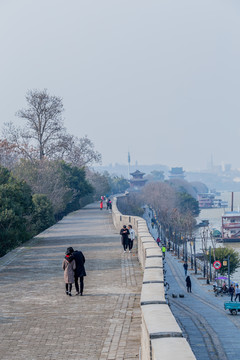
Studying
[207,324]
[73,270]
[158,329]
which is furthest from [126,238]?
[158,329]

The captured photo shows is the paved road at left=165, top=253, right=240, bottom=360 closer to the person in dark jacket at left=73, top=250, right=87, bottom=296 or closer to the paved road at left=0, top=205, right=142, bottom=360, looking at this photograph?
the paved road at left=0, top=205, right=142, bottom=360

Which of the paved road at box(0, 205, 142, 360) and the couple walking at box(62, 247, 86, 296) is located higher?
the couple walking at box(62, 247, 86, 296)

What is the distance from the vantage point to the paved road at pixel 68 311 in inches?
412

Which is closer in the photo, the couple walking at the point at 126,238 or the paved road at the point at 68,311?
the paved road at the point at 68,311

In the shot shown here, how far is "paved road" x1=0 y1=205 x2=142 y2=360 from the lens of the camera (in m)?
10.5

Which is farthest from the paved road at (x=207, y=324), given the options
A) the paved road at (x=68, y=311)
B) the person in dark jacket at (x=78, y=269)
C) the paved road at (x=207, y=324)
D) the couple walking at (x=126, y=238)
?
the person in dark jacket at (x=78, y=269)

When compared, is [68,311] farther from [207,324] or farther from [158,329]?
[207,324]

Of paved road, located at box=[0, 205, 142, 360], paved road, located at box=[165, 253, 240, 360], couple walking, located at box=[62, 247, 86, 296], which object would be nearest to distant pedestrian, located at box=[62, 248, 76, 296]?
couple walking, located at box=[62, 247, 86, 296]

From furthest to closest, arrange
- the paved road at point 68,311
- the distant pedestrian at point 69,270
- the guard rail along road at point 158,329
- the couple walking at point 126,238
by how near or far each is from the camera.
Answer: the couple walking at point 126,238 < the distant pedestrian at point 69,270 < the paved road at point 68,311 < the guard rail along road at point 158,329

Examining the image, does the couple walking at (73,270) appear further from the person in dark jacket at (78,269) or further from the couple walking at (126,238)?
the couple walking at (126,238)

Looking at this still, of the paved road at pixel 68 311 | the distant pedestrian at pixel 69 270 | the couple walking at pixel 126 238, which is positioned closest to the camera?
the paved road at pixel 68 311

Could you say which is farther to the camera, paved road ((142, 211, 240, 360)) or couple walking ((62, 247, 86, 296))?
paved road ((142, 211, 240, 360))

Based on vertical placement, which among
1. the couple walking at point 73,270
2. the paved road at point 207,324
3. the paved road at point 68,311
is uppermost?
the couple walking at point 73,270

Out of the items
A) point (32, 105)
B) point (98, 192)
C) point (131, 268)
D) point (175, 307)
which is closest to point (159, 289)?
point (131, 268)
